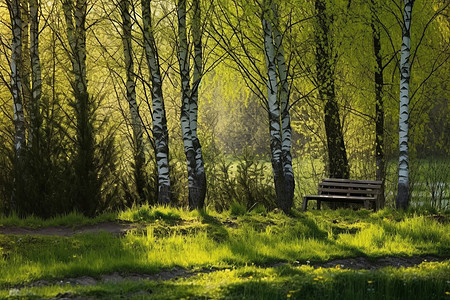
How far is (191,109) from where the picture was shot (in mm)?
13352

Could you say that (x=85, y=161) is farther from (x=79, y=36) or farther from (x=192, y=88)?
(x=79, y=36)

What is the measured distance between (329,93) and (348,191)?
280cm

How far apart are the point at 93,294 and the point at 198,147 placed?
730 cm

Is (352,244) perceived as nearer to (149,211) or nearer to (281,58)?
(149,211)

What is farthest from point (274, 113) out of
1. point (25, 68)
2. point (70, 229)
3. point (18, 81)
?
point (25, 68)

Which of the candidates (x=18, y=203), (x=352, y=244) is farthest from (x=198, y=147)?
(x=352, y=244)

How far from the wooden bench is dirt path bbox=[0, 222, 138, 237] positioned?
447 centimetres

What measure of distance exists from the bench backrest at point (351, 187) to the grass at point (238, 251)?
1.14 meters

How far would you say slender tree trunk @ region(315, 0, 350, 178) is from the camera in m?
14.9

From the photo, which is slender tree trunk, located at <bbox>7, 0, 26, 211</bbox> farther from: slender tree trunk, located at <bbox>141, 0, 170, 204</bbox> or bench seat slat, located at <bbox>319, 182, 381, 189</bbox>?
bench seat slat, located at <bbox>319, 182, 381, 189</bbox>

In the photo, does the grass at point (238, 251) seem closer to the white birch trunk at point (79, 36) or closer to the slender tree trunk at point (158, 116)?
the slender tree trunk at point (158, 116)

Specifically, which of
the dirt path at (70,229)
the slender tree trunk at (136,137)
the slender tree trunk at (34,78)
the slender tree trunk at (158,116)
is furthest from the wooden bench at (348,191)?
the slender tree trunk at (34,78)

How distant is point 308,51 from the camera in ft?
50.6

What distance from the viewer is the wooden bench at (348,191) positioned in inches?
527
